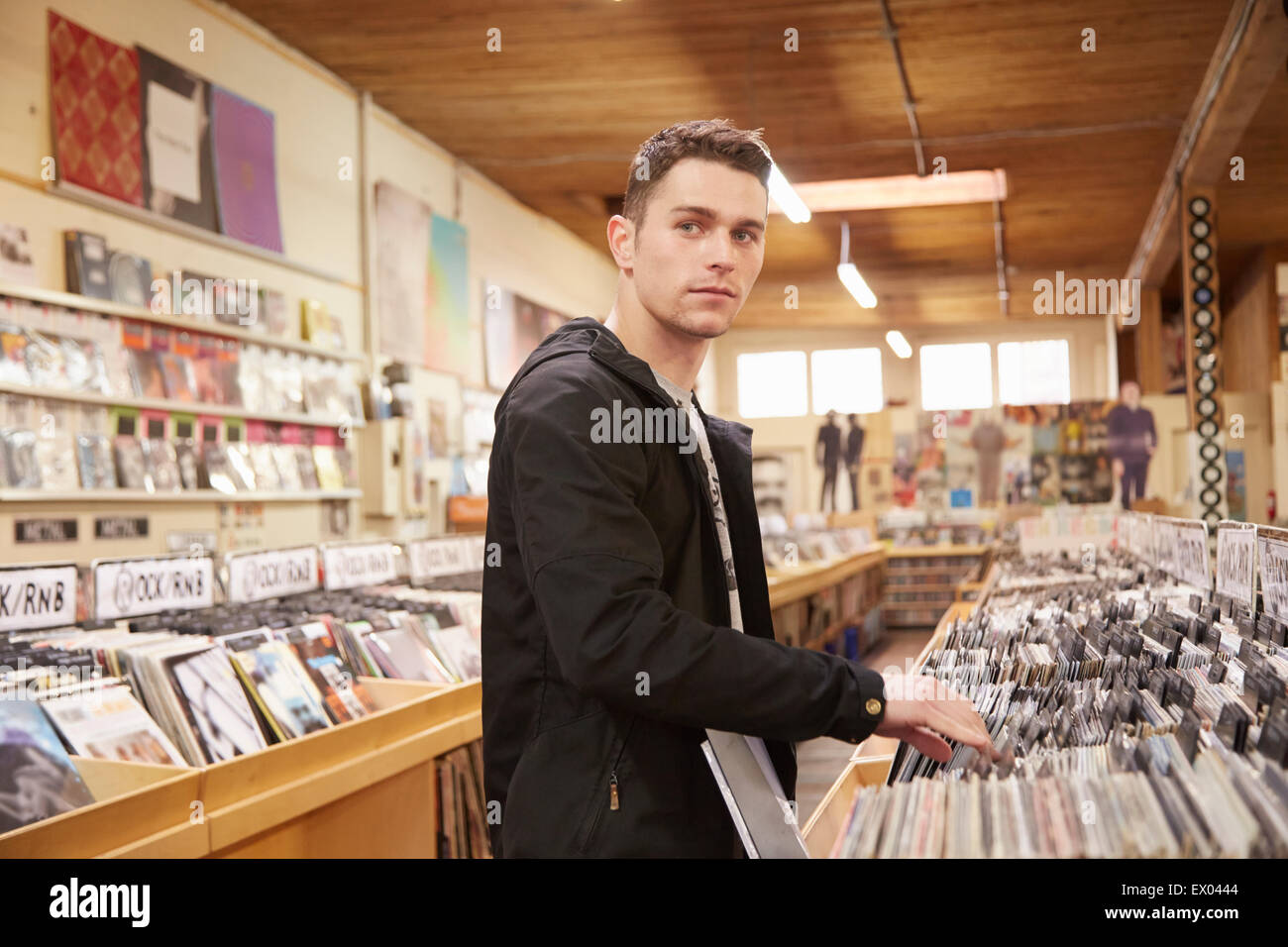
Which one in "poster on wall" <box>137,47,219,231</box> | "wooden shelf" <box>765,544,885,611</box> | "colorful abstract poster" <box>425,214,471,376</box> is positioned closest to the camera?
"poster on wall" <box>137,47,219,231</box>

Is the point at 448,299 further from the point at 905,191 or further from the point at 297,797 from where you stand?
the point at 297,797

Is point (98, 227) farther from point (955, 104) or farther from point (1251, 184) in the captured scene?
point (1251, 184)

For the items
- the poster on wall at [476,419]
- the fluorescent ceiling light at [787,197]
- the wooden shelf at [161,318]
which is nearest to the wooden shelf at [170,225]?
the wooden shelf at [161,318]

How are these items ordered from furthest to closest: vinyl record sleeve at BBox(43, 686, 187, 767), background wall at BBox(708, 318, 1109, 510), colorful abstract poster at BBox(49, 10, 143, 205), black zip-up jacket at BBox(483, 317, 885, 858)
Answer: background wall at BBox(708, 318, 1109, 510) → colorful abstract poster at BBox(49, 10, 143, 205) → vinyl record sleeve at BBox(43, 686, 187, 767) → black zip-up jacket at BBox(483, 317, 885, 858)

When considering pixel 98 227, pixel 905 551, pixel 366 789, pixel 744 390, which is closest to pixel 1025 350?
pixel 744 390

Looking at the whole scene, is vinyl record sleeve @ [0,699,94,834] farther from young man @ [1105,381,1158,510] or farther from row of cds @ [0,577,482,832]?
young man @ [1105,381,1158,510]

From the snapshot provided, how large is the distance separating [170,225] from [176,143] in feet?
1.56

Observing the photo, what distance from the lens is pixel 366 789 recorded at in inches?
125

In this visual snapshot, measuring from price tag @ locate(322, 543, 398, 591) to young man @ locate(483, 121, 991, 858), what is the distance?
3.01 m

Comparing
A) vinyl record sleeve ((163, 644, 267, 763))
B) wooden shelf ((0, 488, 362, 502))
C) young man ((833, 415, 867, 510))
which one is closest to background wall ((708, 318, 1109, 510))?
young man ((833, 415, 867, 510))

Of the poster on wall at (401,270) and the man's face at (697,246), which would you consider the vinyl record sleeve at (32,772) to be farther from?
the poster on wall at (401,270)

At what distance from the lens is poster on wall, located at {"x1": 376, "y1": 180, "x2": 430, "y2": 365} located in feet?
27.4

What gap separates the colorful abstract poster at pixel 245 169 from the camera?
6.58 meters

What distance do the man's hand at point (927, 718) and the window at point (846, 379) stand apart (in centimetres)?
1827
